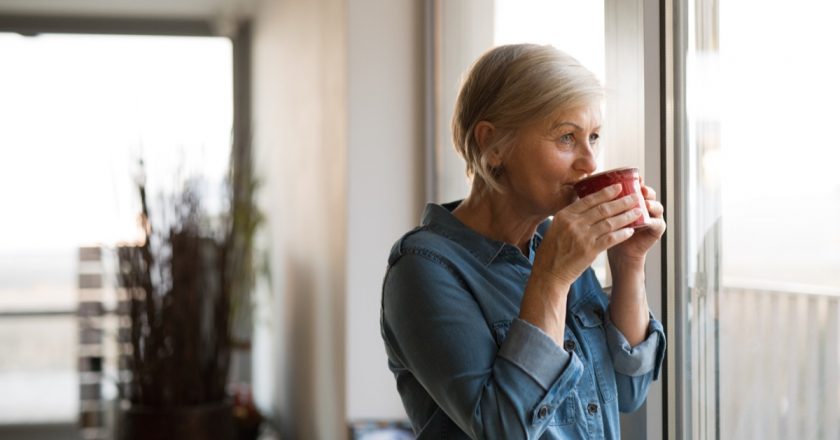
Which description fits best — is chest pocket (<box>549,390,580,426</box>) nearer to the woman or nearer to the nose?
the woman

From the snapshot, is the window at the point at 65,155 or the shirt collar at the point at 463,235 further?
the window at the point at 65,155

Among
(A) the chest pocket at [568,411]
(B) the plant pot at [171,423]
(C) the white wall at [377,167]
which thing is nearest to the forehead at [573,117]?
(A) the chest pocket at [568,411]

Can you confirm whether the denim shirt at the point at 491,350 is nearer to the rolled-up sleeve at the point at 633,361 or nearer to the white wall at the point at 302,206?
the rolled-up sleeve at the point at 633,361

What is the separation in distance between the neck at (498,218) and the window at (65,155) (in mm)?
4630

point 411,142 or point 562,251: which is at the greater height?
point 411,142

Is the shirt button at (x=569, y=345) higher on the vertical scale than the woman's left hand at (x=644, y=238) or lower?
lower

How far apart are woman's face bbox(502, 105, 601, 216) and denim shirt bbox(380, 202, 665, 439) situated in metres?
0.10

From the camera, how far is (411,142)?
121 inches

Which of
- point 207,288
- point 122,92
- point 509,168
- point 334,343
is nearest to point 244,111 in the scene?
point 122,92

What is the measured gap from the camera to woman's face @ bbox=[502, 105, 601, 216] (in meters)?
1.19

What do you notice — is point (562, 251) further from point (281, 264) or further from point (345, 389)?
point (281, 264)

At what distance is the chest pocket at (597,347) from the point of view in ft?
4.16

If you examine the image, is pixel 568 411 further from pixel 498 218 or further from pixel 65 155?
pixel 65 155

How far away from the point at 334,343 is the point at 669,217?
1970 millimetres
